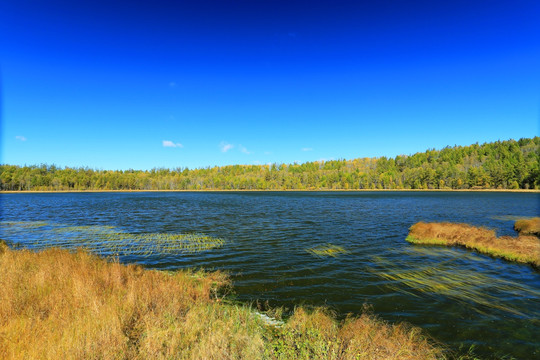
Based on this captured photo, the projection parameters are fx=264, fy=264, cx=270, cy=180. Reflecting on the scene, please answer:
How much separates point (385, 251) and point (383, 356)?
689 inches

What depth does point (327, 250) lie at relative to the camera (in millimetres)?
23203

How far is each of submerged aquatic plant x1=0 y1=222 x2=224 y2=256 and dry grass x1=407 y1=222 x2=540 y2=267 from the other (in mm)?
21204

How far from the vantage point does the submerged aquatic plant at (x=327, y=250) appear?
22.0m

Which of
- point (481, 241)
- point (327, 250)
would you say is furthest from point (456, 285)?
point (481, 241)

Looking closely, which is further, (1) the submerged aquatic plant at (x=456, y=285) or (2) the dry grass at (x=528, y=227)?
(2) the dry grass at (x=528, y=227)

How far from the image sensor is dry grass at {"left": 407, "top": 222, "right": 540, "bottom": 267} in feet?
66.5

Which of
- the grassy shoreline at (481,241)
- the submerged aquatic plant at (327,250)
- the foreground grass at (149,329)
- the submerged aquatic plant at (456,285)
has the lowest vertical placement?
the submerged aquatic plant at (327,250)

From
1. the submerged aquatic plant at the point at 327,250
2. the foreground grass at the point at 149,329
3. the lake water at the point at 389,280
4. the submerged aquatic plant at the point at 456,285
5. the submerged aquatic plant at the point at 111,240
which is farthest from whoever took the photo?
the submerged aquatic plant at the point at 111,240

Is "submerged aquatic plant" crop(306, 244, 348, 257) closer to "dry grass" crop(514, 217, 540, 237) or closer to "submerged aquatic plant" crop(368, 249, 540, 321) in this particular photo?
"submerged aquatic plant" crop(368, 249, 540, 321)

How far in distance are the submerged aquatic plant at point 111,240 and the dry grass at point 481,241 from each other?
21.2 m

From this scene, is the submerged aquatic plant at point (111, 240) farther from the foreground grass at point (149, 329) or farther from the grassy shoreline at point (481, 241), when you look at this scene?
the grassy shoreline at point (481, 241)

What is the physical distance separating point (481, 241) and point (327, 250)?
14155 mm

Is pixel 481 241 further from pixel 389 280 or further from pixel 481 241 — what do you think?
pixel 389 280

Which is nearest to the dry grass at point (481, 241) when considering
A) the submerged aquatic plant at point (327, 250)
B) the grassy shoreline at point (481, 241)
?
the grassy shoreline at point (481, 241)
